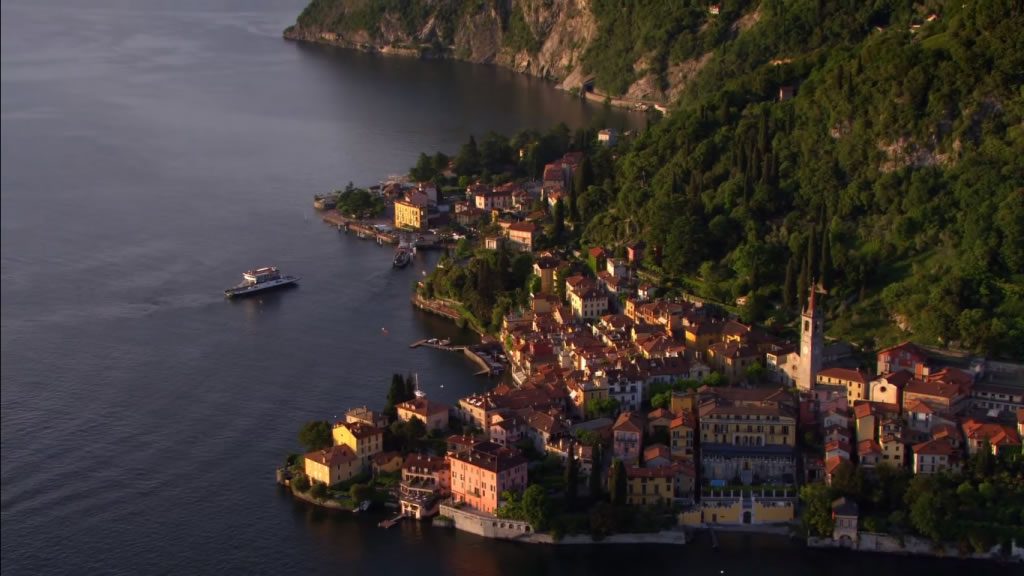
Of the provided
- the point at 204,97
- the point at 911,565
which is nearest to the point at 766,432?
the point at 911,565

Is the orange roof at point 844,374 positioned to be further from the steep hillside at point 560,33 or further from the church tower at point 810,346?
the steep hillside at point 560,33

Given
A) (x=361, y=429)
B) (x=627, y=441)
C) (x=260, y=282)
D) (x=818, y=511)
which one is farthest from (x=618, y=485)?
(x=260, y=282)

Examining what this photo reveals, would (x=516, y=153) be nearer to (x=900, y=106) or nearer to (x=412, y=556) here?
(x=900, y=106)

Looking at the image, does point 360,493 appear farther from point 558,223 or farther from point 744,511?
point 558,223

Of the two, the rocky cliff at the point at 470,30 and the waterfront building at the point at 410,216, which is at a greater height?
the rocky cliff at the point at 470,30

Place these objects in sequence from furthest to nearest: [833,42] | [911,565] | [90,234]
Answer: [833,42] → [90,234] → [911,565]

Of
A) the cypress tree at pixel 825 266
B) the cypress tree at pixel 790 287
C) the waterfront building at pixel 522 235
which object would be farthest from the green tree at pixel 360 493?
the waterfront building at pixel 522 235
